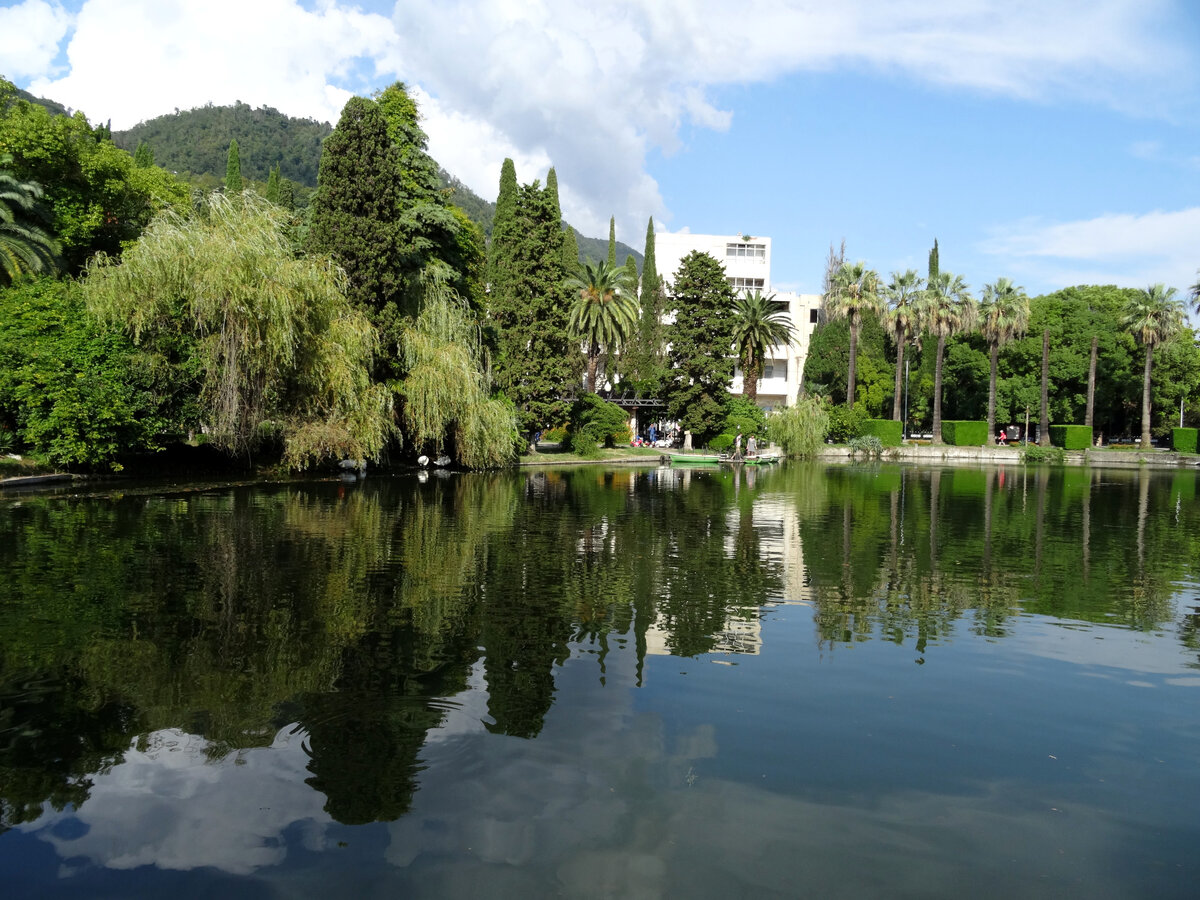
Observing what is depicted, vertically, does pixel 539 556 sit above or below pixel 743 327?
below

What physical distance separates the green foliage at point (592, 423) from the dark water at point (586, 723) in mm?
36824

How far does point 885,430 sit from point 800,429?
1046 cm

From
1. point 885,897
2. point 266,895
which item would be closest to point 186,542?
point 266,895

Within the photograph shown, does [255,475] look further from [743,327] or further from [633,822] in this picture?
[743,327]

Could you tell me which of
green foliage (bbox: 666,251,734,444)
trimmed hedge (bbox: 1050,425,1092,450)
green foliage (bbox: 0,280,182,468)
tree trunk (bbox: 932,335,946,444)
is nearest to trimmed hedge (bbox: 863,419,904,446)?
tree trunk (bbox: 932,335,946,444)

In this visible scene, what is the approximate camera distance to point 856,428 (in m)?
69.2

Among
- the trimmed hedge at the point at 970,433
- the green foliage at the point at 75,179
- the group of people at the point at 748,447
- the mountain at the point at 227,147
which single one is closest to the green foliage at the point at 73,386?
the green foliage at the point at 75,179

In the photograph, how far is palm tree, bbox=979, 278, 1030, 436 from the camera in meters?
68.8

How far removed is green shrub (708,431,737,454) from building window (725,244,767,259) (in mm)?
31692

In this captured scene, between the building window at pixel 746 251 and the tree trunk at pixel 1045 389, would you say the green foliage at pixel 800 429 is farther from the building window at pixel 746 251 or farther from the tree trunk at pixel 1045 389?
the building window at pixel 746 251

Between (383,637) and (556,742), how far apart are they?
378 cm

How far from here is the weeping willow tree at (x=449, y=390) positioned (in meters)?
36.5

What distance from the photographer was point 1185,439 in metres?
70.3

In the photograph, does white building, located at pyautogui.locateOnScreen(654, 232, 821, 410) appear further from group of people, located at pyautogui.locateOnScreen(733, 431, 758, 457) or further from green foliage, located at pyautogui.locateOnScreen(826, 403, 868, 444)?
group of people, located at pyautogui.locateOnScreen(733, 431, 758, 457)
